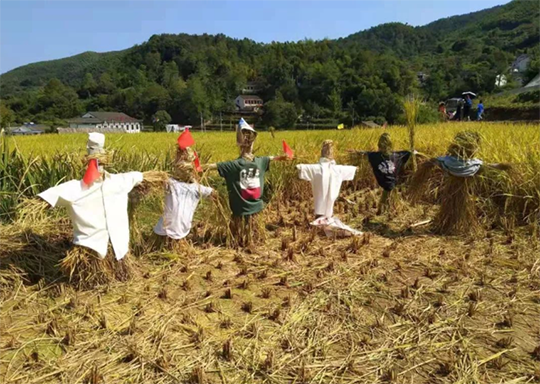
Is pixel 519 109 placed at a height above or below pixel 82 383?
above

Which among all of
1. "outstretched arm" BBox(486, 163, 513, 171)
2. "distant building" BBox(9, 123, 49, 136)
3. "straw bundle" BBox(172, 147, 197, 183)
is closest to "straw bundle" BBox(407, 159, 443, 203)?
"outstretched arm" BBox(486, 163, 513, 171)

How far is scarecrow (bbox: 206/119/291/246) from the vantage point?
15.3ft

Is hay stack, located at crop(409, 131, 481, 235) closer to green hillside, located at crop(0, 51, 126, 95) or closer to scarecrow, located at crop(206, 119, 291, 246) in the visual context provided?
scarecrow, located at crop(206, 119, 291, 246)

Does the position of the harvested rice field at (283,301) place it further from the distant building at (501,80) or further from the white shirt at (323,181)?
the distant building at (501,80)

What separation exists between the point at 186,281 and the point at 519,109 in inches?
1051

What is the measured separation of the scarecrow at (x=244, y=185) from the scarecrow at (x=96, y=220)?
1172 millimetres

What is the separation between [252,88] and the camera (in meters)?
101

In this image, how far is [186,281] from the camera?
3791mm

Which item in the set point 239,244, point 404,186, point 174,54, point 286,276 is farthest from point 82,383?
point 174,54

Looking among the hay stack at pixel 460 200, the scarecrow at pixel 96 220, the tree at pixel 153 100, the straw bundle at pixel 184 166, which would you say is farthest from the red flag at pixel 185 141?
the tree at pixel 153 100

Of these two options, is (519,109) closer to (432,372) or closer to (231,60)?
(432,372)

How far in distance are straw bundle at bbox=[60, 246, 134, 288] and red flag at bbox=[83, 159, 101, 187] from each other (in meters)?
0.55

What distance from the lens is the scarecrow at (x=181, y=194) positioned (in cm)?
438

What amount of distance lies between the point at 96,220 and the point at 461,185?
4.11 m
